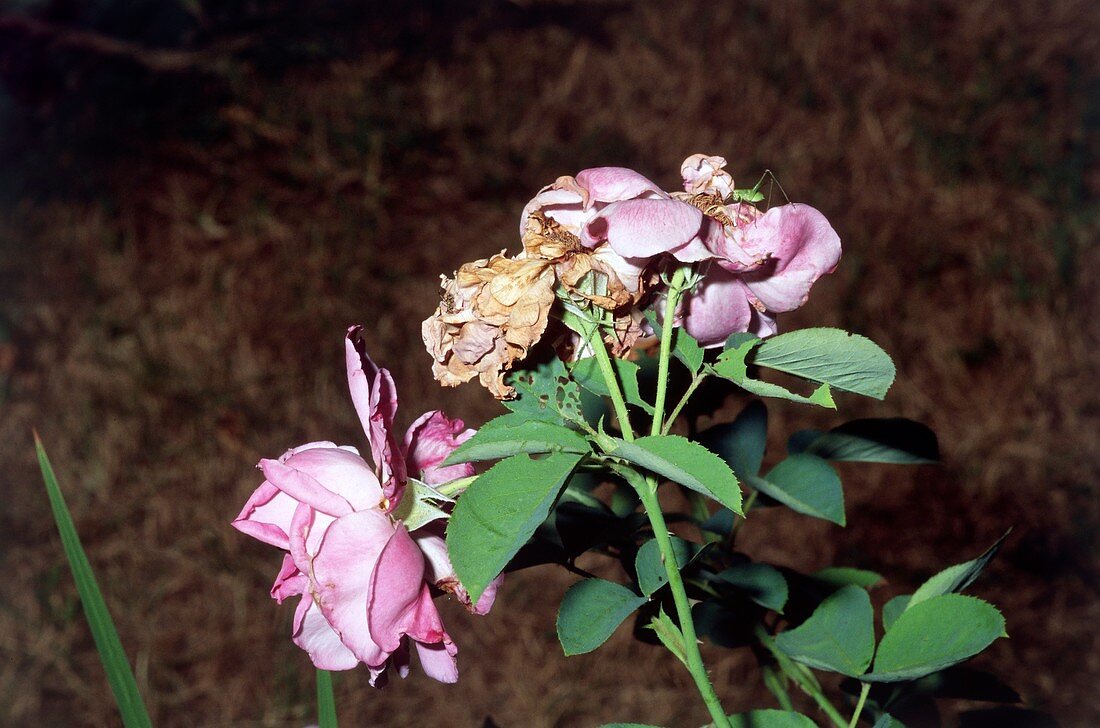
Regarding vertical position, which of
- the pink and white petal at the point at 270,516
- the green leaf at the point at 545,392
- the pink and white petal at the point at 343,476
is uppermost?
the green leaf at the point at 545,392

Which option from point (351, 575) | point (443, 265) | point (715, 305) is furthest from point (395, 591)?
point (443, 265)

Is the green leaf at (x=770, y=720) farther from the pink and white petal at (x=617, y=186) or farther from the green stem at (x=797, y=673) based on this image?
the pink and white petal at (x=617, y=186)

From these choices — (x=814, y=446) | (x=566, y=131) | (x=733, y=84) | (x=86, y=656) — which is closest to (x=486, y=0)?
(x=566, y=131)

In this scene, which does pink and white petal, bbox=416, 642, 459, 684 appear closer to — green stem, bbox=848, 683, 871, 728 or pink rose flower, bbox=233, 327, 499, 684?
pink rose flower, bbox=233, 327, 499, 684

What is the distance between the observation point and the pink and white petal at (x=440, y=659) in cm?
26

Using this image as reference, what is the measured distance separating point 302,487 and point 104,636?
14 centimetres

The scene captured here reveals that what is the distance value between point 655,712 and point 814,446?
0.73 m

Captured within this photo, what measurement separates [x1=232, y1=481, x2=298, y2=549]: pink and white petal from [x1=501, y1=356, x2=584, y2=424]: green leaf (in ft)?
0.22

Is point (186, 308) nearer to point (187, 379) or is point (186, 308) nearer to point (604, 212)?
point (187, 379)

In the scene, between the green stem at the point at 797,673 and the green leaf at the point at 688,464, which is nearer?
the green leaf at the point at 688,464

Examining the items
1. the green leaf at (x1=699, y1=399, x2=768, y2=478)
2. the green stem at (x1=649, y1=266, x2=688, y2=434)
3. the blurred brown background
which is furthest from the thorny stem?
the blurred brown background

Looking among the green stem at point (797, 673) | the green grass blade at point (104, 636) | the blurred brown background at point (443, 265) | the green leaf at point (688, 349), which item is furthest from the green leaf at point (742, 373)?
the blurred brown background at point (443, 265)

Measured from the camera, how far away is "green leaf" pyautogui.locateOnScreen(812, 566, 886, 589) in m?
0.34

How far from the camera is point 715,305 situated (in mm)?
261
